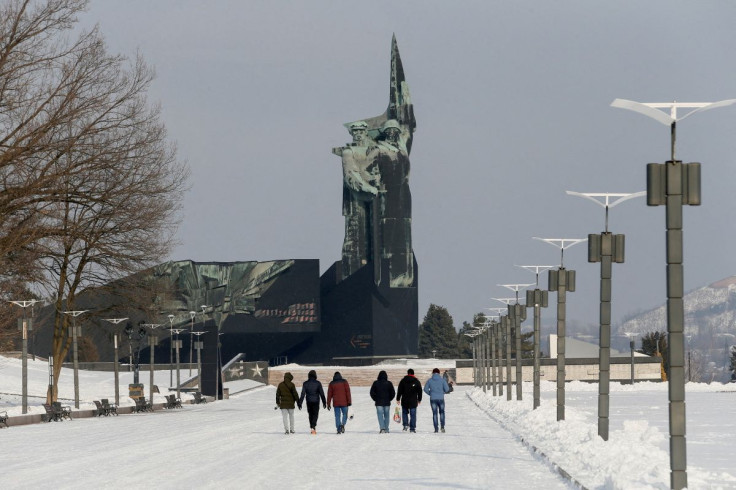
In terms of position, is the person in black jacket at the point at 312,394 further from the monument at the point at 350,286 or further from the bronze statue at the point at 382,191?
the bronze statue at the point at 382,191

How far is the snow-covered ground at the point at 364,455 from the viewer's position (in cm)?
1828

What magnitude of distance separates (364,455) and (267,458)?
1.91 metres

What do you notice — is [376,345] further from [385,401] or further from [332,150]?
[385,401]

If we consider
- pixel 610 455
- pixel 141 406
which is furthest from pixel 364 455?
pixel 141 406

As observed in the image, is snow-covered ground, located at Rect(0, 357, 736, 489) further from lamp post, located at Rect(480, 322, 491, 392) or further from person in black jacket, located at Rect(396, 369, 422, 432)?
lamp post, located at Rect(480, 322, 491, 392)

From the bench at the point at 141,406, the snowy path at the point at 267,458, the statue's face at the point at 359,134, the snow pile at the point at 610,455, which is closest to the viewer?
the snow pile at the point at 610,455

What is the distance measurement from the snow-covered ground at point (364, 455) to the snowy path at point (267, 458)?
0.03 metres

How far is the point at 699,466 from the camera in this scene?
842 inches

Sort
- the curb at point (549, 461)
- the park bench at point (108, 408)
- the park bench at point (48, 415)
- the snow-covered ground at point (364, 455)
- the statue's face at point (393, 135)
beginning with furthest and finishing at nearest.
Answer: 1. the statue's face at point (393, 135)
2. the park bench at point (108, 408)
3. the park bench at point (48, 415)
4. the snow-covered ground at point (364, 455)
5. the curb at point (549, 461)

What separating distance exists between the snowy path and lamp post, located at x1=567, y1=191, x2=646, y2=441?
2.49 metres

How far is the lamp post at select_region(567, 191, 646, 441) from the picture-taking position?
27.8m

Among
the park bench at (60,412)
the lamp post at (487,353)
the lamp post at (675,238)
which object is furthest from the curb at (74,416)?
the lamp post at (487,353)

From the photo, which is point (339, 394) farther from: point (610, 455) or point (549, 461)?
point (610, 455)

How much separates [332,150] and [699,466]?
11590 cm
